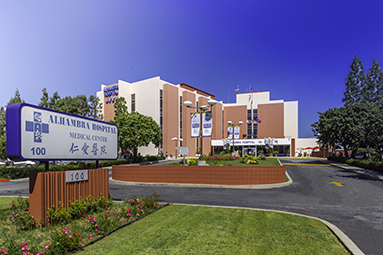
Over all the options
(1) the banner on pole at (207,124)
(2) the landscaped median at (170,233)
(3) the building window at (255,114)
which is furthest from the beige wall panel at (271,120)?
(2) the landscaped median at (170,233)

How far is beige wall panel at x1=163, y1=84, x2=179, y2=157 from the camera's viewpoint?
184 ft

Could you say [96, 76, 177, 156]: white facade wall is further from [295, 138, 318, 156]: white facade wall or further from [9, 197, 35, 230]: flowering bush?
[9, 197, 35, 230]: flowering bush

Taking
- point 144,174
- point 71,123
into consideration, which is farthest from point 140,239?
point 144,174

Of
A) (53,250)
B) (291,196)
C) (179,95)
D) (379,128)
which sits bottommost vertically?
(291,196)

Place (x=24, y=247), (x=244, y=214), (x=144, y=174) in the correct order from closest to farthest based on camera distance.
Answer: (x=24, y=247), (x=244, y=214), (x=144, y=174)

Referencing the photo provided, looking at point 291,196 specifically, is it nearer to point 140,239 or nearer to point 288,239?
point 288,239

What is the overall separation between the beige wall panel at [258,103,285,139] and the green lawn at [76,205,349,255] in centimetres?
6289

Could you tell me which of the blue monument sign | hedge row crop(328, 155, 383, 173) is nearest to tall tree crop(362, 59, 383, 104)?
hedge row crop(328, 155, 383, 173)

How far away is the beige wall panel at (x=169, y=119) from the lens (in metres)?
56.0

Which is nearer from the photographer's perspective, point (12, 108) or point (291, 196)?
point (12, 108)

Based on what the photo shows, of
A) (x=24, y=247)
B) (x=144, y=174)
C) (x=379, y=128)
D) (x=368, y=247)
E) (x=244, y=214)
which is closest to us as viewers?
(x=24, y=247)

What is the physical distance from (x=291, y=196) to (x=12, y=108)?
12201 millimetres

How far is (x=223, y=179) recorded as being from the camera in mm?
15195

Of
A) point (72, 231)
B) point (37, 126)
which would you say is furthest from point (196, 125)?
point (72, 231)
